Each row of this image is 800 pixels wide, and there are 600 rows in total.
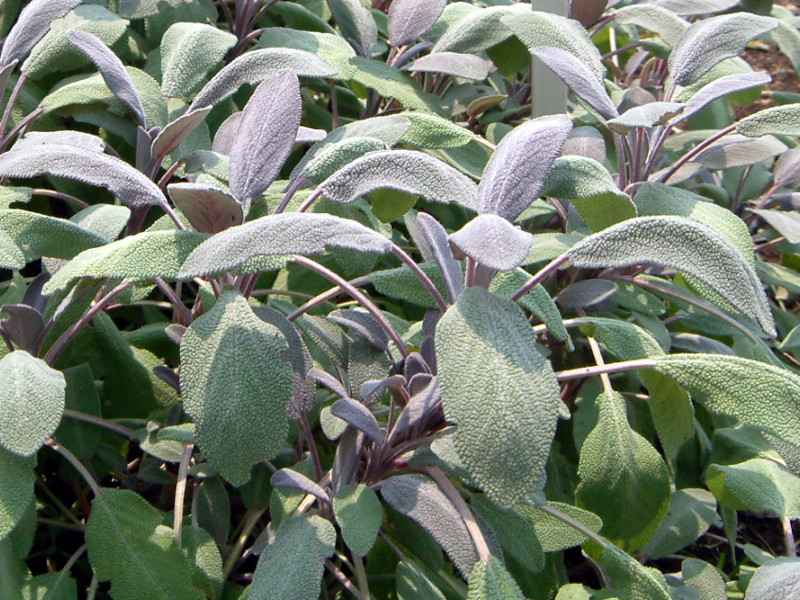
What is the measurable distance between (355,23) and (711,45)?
564mm

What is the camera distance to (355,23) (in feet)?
4.69

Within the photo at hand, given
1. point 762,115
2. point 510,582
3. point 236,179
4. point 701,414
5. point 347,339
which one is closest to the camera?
point 510,582

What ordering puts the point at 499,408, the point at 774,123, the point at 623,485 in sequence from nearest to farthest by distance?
the point at 499,408 < the point at 623,485 < the point at 774,123

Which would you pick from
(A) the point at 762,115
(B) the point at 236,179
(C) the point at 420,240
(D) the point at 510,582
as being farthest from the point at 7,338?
(A) the point at 762,115

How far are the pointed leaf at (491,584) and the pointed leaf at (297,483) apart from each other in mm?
175

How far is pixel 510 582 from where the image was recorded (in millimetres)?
730

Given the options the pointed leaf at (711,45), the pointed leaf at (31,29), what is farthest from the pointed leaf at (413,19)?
the pointed leaf at (31,29)

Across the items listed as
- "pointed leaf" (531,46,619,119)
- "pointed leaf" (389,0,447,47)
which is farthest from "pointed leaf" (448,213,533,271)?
"pointed leaf" (389,0,447,47)

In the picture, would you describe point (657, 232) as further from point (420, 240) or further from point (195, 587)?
point (195, 587)

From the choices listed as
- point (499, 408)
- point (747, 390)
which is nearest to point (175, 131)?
point (499, 408)

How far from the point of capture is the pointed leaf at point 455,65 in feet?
4.12

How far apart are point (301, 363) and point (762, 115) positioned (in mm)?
696

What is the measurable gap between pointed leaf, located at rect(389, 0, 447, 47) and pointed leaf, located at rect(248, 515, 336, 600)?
832mm

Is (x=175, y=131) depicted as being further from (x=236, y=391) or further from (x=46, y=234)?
(x=236, y=391)
